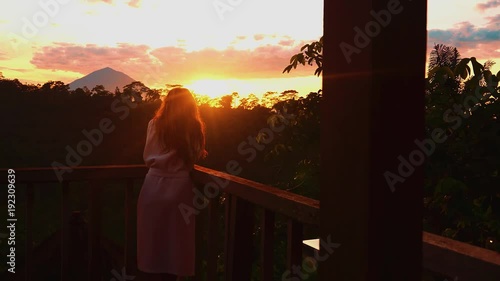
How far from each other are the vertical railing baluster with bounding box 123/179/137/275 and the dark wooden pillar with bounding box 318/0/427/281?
2.34 meters

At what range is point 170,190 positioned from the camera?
A: 3.05 metres

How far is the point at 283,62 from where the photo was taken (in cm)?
348

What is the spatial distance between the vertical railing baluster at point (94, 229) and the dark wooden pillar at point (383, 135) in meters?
2.51

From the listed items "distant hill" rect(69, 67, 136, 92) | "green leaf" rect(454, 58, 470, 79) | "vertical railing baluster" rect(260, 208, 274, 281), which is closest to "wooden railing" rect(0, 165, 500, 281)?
"vertical railing baluster" rect(260, 208, 274, 281)

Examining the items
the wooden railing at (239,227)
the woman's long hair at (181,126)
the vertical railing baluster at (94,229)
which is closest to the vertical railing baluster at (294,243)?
the wooden railing at (239,227)

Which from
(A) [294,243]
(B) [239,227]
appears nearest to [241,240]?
(B) [239,227]

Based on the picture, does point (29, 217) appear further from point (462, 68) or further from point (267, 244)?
point (462, 68)

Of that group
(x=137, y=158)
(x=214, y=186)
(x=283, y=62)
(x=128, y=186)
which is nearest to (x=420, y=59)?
(x=214, y=186)

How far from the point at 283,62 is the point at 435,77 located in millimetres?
1495

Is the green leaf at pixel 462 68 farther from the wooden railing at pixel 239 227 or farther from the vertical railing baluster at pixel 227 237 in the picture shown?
the vertical railing baluster at pixel 227 237

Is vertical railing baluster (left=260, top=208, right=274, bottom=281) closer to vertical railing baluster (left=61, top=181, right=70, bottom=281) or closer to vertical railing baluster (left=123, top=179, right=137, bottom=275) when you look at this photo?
vertical railing baluster (left=123, top=179, right=137, bottom=275)

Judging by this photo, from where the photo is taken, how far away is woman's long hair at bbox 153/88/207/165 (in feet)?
9.93

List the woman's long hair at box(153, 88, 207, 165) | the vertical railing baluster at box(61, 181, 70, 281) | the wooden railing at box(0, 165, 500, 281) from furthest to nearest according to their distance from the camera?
the vertical railing baluster at box(61, 181, 70, 281) < the woman's long hair at box(153, 88, 207, 165) < the wooden railing at box(0, 165, 500, 281)

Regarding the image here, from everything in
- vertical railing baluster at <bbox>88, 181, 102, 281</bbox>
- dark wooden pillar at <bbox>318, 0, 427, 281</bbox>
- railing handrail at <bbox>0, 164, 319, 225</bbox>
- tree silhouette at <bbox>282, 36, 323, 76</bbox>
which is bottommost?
vertical railing baluster at <bbox>88, 181, 102, 281</bbox>
